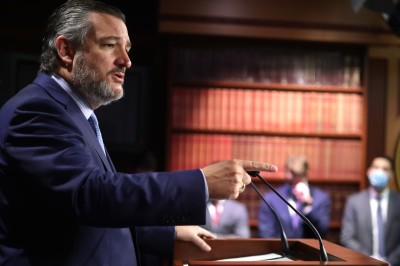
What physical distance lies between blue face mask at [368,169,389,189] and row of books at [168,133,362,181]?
0.33 metres

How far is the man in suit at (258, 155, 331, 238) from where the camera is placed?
3.89 metres

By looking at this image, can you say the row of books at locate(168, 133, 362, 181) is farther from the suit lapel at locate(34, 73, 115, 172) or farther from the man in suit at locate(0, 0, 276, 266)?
the suit lapel at locate(34, 73, 115, 172)

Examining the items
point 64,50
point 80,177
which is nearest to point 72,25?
point 64,50

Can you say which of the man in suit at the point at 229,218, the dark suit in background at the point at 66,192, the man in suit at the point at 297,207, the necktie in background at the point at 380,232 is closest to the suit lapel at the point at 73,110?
the dark suit in background at the point at 66,192

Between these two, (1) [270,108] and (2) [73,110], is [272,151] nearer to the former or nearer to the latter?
(1) [270,108]

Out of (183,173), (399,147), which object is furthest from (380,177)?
(183,173)

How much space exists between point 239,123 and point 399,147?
1.34 m

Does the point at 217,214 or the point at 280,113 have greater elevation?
the point at 280,113

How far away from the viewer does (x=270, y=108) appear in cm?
→ 447

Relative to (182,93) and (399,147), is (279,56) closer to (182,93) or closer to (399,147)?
(182,93)

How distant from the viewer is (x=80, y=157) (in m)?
1.21

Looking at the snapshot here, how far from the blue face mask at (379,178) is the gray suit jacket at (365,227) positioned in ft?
0.32

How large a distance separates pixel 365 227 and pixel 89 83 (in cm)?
304

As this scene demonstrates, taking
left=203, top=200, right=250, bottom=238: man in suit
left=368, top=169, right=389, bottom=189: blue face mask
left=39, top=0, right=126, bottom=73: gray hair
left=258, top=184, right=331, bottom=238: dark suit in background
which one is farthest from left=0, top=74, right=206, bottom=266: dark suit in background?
left=368, top=169, right=389, bottom=189: blue face mask
